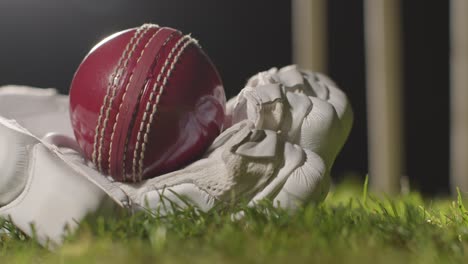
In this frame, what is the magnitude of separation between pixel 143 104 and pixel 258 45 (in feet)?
5.66

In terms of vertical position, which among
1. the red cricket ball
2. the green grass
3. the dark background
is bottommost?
the dark background

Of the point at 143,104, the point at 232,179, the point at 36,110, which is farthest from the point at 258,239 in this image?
the point at 36,110

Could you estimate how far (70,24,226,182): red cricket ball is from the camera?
120cm

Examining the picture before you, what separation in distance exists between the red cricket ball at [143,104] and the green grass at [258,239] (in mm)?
121

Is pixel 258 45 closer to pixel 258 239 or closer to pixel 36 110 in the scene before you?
pixel 36 110

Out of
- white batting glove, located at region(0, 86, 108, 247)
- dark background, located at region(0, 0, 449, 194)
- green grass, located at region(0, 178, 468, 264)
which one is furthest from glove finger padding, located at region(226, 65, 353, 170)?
dark background, located at region(0, 0, 449, 194)

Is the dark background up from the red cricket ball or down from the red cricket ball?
down

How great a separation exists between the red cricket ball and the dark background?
1409 mm

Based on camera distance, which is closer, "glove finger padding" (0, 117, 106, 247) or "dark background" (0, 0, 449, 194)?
"glove finger padding" (0, 117, 106, 247)

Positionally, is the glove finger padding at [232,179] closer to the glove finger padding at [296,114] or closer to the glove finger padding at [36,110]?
the glove finger padding at [296,114]

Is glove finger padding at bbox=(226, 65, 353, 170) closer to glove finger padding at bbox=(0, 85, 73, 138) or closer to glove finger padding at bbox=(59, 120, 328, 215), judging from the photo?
glove finger padding at bbox=(59, 120, 328, 215)

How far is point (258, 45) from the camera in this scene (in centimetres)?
288

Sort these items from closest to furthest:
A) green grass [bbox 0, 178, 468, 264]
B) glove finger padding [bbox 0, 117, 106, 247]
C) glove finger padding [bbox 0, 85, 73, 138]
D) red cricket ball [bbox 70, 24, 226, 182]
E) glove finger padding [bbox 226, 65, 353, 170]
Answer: green grass [bbox 0, 178, 468, 264], glove finger padding [bbox 0, 117, 106, 247], red cricket ball [bbox 70, 24, 226, 182], glove finger padding [bbox 226, 65, 353, 170], glove finger padding [bbox 0, 85, 73, 138]

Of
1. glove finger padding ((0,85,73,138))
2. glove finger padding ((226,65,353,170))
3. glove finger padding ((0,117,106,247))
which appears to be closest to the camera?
glove finger padding ((0,117,106,247))
